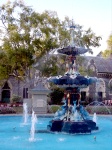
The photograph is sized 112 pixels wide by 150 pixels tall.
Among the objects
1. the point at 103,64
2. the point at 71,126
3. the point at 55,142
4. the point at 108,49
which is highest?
the point at 108,49

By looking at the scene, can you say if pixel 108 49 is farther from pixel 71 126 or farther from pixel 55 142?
pixel 55 142

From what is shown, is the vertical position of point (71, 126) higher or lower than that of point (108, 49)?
lower

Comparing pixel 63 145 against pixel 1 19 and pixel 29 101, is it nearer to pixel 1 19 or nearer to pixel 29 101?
pixel 29 101

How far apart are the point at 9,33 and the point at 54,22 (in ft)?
17.7

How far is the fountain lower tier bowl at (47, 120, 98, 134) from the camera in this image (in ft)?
55.0

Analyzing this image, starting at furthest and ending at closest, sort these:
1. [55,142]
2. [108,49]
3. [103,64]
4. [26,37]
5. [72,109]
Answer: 1. [103,64]
2. [108,49]
3. [26,37]
4. [72,109]
5. [55,142]

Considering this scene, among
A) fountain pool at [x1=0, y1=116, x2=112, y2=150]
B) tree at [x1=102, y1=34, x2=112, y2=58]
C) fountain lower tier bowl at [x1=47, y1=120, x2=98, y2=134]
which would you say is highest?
tree at [x1=102, y1=34, x2=112, y2=58]

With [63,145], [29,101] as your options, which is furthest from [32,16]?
[63,145]

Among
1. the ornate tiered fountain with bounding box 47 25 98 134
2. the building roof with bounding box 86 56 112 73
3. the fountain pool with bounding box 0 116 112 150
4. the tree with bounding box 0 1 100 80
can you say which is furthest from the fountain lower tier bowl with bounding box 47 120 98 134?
the building roof with bounding box 86 56 112 73

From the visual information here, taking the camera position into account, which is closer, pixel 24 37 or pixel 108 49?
pixel 24 37

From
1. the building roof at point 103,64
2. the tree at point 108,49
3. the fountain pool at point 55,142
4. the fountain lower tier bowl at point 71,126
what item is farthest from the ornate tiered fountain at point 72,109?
the tree at point 108,49

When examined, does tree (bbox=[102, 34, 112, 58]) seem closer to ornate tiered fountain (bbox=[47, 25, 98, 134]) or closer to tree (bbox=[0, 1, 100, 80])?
tree (bbox=[0, 1, 100, 80])

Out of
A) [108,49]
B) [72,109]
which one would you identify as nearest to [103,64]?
[108,49]

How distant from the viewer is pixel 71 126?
16.8 metres
